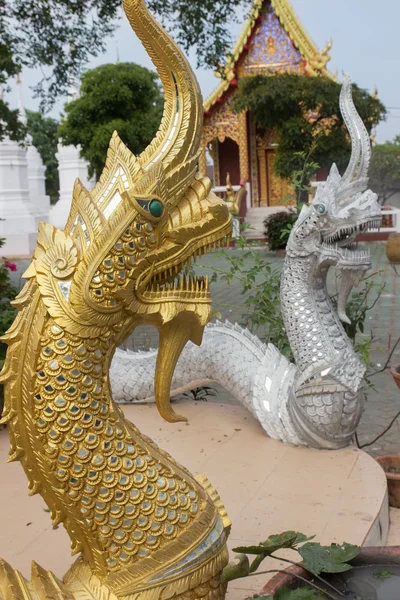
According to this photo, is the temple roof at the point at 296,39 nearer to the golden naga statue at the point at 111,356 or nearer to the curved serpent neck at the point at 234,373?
the curved serpent neck at the point at 234,373

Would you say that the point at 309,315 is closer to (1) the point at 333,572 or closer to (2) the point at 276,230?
(1) the point at 333,572

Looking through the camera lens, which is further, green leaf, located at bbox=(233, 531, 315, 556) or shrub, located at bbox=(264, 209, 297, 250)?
shrub, located at bbox=(264, 209, 297, 250)

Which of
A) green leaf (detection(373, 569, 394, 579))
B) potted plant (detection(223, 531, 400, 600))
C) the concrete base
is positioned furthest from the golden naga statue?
the concrete base

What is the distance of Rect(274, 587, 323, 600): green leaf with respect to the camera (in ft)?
4.36

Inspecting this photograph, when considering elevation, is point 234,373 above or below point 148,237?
below

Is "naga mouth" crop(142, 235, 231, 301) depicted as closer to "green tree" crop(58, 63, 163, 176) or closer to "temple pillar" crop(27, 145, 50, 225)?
"green tree" crop(58, 63, 163, 176)

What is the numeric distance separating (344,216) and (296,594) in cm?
182

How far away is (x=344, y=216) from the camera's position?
2.83 meters

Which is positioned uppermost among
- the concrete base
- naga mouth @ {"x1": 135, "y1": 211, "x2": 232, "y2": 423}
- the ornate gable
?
the ornate gable

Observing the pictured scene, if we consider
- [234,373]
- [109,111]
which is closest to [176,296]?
[234,373]

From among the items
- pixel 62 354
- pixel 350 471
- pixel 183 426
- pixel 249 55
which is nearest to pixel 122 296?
pixel 62 354

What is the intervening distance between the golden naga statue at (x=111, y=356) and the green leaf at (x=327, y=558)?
0.65 feet

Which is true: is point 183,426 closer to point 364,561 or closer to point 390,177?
point 364,561

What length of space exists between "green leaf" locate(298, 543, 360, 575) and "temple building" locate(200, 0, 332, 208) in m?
13.6
